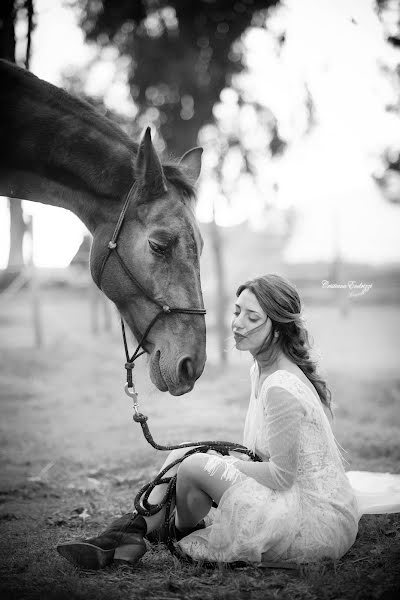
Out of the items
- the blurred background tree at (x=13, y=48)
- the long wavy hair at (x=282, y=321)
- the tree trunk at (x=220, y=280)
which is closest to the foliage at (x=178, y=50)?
the blurred background tree at (x=13, y=48)

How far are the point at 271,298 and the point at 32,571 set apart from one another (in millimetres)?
1936

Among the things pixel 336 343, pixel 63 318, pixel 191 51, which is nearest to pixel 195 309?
pixel 191 51

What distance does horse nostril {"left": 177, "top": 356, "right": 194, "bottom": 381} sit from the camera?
102 inches

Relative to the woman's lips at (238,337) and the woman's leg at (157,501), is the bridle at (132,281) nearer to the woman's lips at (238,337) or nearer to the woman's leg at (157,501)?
the woman's lips at (238,337)

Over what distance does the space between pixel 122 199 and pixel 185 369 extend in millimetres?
1098

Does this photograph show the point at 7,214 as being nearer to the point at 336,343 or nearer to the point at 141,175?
the point at 141,175

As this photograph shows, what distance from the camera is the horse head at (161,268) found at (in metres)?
2.65

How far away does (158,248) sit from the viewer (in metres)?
2.74

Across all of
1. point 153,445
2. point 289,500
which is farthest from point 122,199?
point 289,500

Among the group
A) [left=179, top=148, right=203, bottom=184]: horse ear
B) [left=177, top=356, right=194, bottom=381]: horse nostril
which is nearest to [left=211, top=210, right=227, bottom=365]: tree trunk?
[left=179, top=148, right=203, bottom=184]: horse ear

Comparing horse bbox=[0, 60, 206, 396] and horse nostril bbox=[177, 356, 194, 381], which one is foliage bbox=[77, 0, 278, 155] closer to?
horse bbox=[0, 60, 206, 396]

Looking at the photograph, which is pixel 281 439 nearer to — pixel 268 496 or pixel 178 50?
pixel 268 496

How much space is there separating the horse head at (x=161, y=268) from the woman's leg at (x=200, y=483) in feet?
1.29

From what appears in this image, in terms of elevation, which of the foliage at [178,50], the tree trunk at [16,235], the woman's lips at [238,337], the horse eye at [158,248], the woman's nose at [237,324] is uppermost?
the foliage at [178,50]
